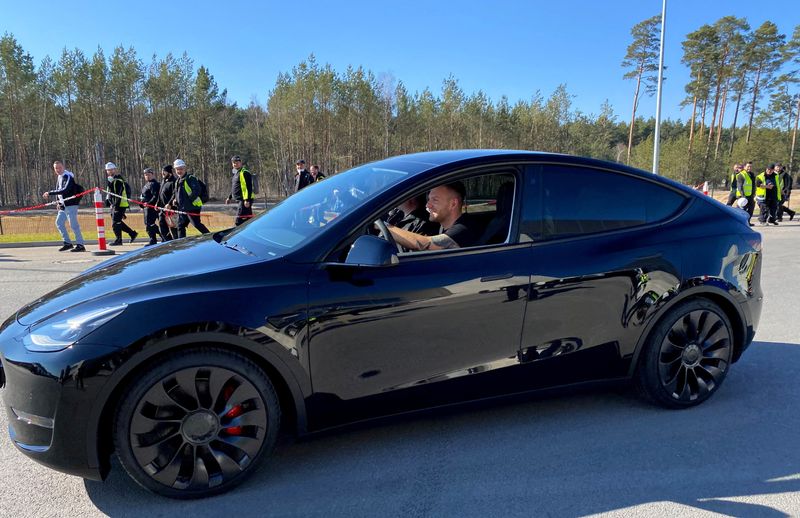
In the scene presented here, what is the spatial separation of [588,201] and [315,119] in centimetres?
5948

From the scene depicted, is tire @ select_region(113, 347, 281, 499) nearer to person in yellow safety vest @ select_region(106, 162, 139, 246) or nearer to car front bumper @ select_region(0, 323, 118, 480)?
car front bumper @ select_region(0, 323, 118, 480)

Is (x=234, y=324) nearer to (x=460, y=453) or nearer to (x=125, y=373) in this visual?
(x=125, y=373)

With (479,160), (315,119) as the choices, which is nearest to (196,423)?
(479,160)

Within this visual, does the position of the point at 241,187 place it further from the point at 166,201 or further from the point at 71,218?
the point at 71,218

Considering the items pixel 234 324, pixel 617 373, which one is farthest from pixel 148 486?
pixel 617 373

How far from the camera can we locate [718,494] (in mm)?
2539

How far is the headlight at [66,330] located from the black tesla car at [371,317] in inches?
0.4

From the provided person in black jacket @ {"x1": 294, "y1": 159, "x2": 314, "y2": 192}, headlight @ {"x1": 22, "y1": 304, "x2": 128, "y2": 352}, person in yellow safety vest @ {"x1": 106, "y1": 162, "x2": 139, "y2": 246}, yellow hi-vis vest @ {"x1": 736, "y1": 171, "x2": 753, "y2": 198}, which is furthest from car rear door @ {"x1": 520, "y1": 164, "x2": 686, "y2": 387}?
yellow hi-vis vest @ {"x1": 736, "y1": 171, "x2": 753, "y2": 198}

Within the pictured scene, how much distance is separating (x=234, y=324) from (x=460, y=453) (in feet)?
4.65

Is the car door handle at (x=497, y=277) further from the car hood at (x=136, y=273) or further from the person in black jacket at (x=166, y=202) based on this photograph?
the person in black jacket at (x=166, y=202)

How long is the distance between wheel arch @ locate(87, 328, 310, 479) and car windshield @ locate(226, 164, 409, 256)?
50 centimetres

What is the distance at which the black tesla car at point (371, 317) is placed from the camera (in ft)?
7.45

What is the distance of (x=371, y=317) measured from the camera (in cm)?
256

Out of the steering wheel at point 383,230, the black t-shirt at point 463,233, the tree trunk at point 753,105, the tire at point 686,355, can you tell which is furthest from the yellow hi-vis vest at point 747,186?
the tree trunk at point 753,105
